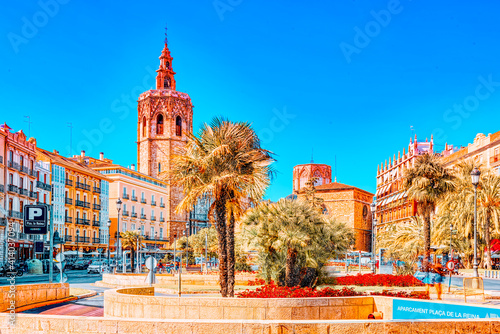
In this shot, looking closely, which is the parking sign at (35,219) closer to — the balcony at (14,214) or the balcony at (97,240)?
the balcony at (14,214)

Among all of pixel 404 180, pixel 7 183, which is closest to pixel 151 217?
pixel 7 183

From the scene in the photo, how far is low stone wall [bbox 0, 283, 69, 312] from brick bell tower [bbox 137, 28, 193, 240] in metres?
66.8

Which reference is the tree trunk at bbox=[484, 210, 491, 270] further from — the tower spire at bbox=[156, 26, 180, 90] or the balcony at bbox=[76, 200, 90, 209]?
the tower spire at bbox=[156, 26, 180, 90]

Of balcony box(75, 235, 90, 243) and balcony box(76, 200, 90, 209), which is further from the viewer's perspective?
balcony box(76, 200, 90, 209)

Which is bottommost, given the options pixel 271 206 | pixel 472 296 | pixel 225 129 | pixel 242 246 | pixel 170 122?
pixel 472 296

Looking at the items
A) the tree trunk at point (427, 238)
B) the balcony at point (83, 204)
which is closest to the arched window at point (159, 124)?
the balcony at point (83, 204)

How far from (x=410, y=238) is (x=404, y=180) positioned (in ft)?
40.7

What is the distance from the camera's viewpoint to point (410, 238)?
4228 centimetres

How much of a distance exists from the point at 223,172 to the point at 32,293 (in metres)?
7.29

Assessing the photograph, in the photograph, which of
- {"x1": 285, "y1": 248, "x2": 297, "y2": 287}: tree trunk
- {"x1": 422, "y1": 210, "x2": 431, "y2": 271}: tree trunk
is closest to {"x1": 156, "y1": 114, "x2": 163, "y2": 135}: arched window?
{"x1": 422, "y1": 210, "x2": 431, "y2": 271}: tree trunk

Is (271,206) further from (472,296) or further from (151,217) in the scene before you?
(151,217)

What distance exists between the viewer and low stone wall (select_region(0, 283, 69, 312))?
50.3 ft

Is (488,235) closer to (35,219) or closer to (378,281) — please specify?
(378,281)

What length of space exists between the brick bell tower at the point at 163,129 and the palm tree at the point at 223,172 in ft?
228
